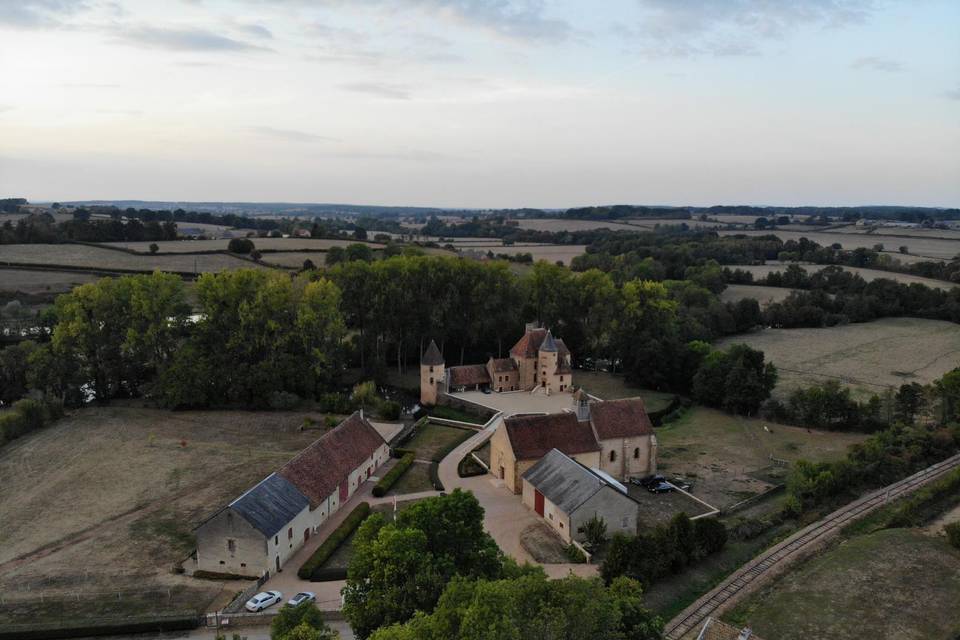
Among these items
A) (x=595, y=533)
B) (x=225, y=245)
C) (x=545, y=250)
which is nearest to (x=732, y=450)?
(x=595, y=533)

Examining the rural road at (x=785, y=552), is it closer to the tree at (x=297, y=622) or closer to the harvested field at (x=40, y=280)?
the tree at (x=297, y=622)

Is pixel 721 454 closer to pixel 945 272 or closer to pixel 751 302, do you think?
pixel 751 302

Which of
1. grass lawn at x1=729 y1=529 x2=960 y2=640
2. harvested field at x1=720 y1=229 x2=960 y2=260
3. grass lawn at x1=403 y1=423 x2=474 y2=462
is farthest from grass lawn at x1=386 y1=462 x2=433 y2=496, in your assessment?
harvested field at x1=720 y1=229 x2=960 y2=260

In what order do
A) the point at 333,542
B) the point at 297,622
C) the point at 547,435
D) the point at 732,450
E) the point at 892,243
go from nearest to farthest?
the point at 297,622, the point at 333,542, the point at 547,435, the point at 732,450, the point at 892,243

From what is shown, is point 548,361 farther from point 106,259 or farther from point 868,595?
point 106,259

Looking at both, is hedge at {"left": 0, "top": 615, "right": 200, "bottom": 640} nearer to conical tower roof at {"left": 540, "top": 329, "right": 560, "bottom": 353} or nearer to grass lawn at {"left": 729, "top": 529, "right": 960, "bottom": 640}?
grass lawn at {"left": 729, "top": 529, "right": 960, "bottom": 640}

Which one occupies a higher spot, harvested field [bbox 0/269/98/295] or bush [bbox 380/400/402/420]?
harvested field [bbox 0/269/98/295]

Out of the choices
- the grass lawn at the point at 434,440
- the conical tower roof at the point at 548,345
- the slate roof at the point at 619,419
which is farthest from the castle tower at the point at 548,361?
the slate roof at the point at 619,419
